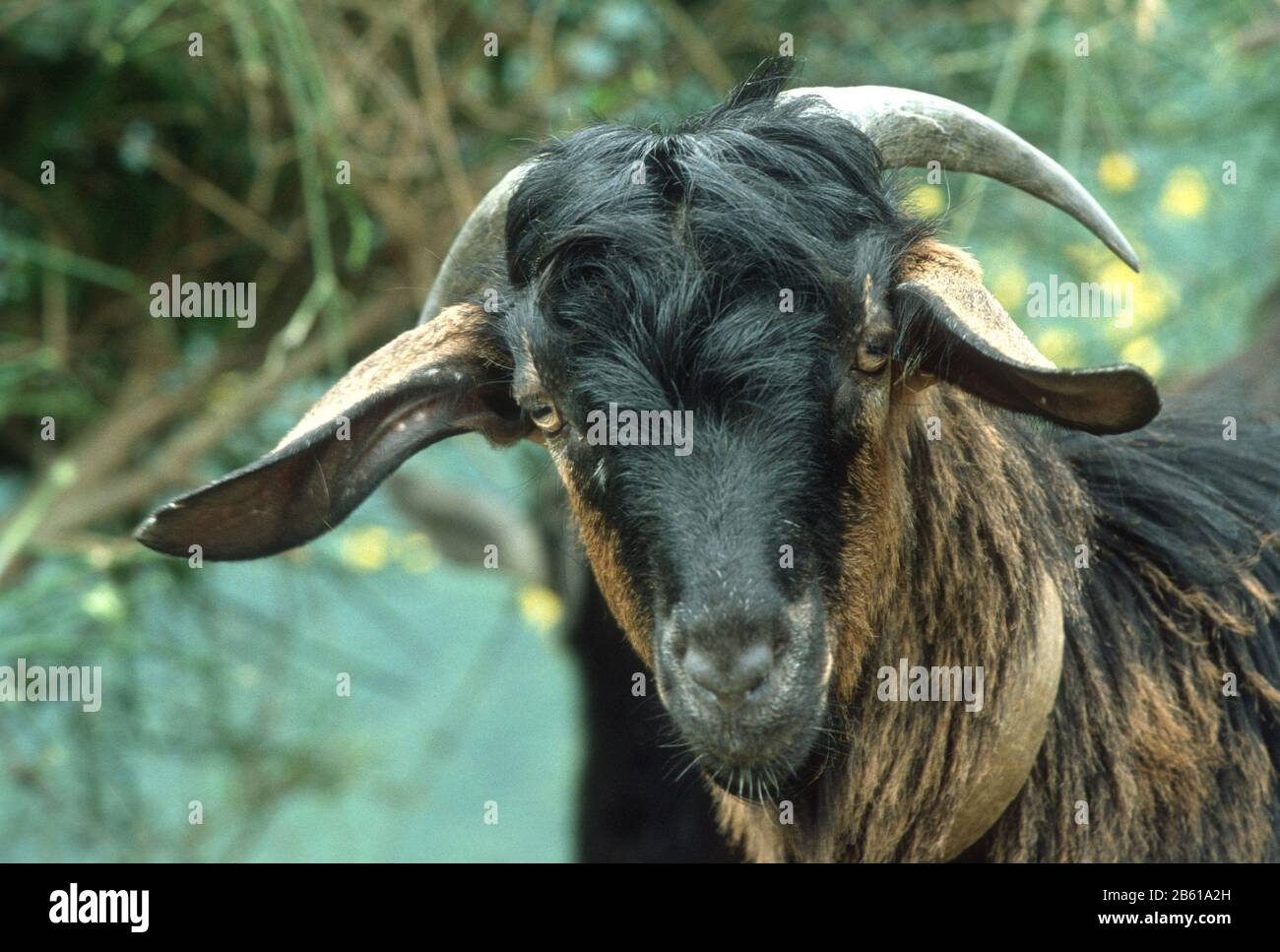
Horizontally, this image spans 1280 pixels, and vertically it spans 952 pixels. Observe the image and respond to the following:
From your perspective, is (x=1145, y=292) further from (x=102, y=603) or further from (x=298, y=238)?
(x=102, y=603)

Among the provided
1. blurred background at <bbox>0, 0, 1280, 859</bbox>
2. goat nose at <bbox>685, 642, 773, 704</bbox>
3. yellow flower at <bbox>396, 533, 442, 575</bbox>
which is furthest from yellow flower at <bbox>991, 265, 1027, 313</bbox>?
goat nose at <bbox>685, 642, 773, 704</bbox>

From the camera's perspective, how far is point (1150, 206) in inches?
307

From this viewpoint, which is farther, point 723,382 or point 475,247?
point 475,247

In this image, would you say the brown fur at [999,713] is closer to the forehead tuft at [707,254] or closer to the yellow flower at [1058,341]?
the forehead tuft at [707,254]

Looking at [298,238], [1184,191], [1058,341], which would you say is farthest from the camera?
[1184,191]

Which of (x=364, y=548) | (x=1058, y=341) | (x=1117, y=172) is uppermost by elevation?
(x=1117, y=172)

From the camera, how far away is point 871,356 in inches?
107

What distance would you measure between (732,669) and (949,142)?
1.30 meters

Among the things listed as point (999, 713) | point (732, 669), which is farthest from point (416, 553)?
point (732, 669)

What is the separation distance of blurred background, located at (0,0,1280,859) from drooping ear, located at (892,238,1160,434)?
175cm

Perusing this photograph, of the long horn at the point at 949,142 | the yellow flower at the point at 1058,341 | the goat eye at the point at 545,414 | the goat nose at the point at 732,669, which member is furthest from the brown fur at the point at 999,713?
the yellow flower at the point at 1058,341

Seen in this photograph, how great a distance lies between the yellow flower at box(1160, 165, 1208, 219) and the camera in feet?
23.7

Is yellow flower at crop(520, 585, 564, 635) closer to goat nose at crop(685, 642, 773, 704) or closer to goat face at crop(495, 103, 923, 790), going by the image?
goat face at crop(495, 103, 923, 790)
